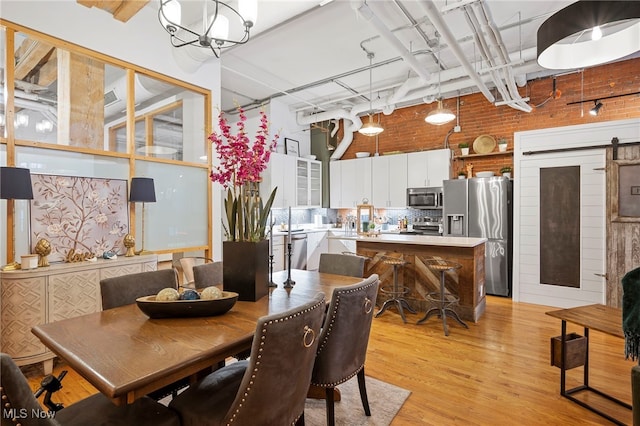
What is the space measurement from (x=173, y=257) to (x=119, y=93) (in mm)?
1954

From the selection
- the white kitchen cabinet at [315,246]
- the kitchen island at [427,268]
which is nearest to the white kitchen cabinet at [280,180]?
the white kitchen cabinet at [315,246]

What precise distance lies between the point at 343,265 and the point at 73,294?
2.35 m

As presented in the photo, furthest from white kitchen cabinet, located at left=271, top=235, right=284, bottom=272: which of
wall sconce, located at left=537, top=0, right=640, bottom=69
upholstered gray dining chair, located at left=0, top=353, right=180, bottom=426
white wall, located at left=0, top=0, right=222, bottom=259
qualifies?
wall sconce, located at left=537, top=0, right=640, bottom=69

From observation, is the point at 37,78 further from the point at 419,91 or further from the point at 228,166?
the point at 419,91

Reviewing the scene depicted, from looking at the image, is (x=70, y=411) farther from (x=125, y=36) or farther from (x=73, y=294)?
(x=125, y=36)

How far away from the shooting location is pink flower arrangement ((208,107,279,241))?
1.87m

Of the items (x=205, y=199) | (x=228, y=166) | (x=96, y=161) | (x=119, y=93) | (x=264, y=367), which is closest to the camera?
(x=264, y=367)

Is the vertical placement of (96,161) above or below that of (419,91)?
below

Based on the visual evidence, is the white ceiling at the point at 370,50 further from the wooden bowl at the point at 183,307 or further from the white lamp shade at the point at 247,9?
the wooden bowl at the point at 183,307

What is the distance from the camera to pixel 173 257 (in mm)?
4078

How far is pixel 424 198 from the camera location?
241 inches

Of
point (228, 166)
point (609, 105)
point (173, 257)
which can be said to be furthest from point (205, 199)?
point (609, 105)

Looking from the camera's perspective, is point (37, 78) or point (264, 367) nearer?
point (264, 367)

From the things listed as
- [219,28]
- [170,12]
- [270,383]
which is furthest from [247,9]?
[270,383]
